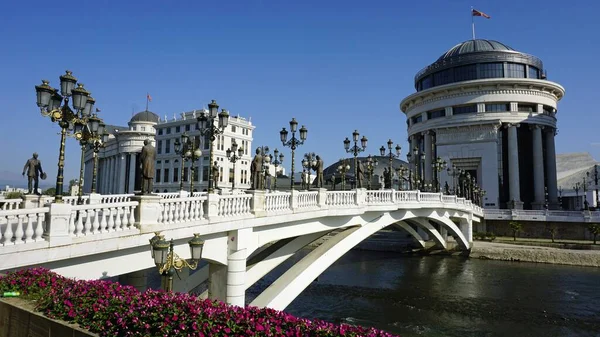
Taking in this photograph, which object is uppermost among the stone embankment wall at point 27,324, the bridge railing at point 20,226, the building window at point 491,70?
the building window at point 491,70

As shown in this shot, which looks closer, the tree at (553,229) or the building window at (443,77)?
the tree at (553,229)

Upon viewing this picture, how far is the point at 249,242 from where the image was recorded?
13.4 m

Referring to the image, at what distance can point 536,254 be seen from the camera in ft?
121

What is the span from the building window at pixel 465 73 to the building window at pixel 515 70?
4.70 metres

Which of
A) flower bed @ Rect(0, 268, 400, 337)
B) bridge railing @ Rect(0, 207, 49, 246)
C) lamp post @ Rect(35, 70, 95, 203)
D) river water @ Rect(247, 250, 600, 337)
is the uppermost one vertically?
lamp post @ Rect(35, 70, 95, 203)

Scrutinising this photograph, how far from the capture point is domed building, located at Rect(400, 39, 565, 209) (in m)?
55.6

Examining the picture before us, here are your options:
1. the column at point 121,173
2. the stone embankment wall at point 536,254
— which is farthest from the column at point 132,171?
the stone embankment wall at point 536,254

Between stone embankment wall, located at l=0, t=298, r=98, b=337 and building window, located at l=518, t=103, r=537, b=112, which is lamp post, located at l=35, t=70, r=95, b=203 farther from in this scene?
building window, located at l=518, t=103, r=537, b=112

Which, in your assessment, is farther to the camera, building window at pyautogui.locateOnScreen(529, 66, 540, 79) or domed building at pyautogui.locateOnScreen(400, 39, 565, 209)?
building window at pyautogui.locateOnScreen(529, 66, 540, 79)

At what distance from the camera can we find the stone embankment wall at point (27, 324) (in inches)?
238

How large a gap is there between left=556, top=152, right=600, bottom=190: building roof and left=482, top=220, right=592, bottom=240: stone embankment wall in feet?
189

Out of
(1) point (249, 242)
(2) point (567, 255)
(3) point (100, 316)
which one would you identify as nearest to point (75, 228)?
(3) point (100, 316)

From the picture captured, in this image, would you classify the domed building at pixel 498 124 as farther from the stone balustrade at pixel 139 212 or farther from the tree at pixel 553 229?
the stone balustrade at pixel 139 212

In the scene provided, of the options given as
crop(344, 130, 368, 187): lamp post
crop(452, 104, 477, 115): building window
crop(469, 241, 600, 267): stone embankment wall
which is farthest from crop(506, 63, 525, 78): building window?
crop(344, 130, 368, 187): lamp post
